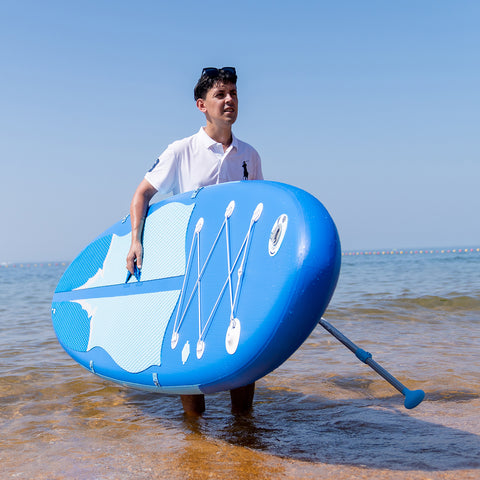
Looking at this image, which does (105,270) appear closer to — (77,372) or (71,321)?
(71,321)

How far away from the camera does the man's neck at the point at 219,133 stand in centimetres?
282

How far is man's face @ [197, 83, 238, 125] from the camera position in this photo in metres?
2.76

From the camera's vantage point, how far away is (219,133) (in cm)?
283

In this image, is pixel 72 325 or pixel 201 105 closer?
pixel 201 105

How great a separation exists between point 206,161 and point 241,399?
1378mm

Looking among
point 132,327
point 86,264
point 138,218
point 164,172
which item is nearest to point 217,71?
point 164,172

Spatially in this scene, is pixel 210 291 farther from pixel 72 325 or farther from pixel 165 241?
pixel 72 325

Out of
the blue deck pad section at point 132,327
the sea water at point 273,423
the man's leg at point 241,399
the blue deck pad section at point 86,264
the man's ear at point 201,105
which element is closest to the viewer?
the sea water at point 273,423

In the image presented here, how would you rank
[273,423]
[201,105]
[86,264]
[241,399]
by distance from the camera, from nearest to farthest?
[273,423]
[201,105]
[241,399]
[86,264]

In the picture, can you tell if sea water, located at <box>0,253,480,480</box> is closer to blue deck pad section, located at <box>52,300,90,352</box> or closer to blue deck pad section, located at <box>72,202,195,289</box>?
blue deck pad section, located at <box>52,300,90,352</box>

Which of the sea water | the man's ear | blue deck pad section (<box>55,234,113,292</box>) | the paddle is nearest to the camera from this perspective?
the sea water

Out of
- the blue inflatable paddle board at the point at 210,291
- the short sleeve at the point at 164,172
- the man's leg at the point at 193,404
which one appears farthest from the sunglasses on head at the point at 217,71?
the man's leg at the point at 193,404

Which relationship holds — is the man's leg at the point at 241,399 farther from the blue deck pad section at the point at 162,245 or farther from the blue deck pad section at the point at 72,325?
the blue deck pad section at the point at 72,325

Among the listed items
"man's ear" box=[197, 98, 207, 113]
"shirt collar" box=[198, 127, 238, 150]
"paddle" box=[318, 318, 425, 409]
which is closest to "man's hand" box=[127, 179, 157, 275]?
"shirt collar" box=[198, 127, 238, 150]
